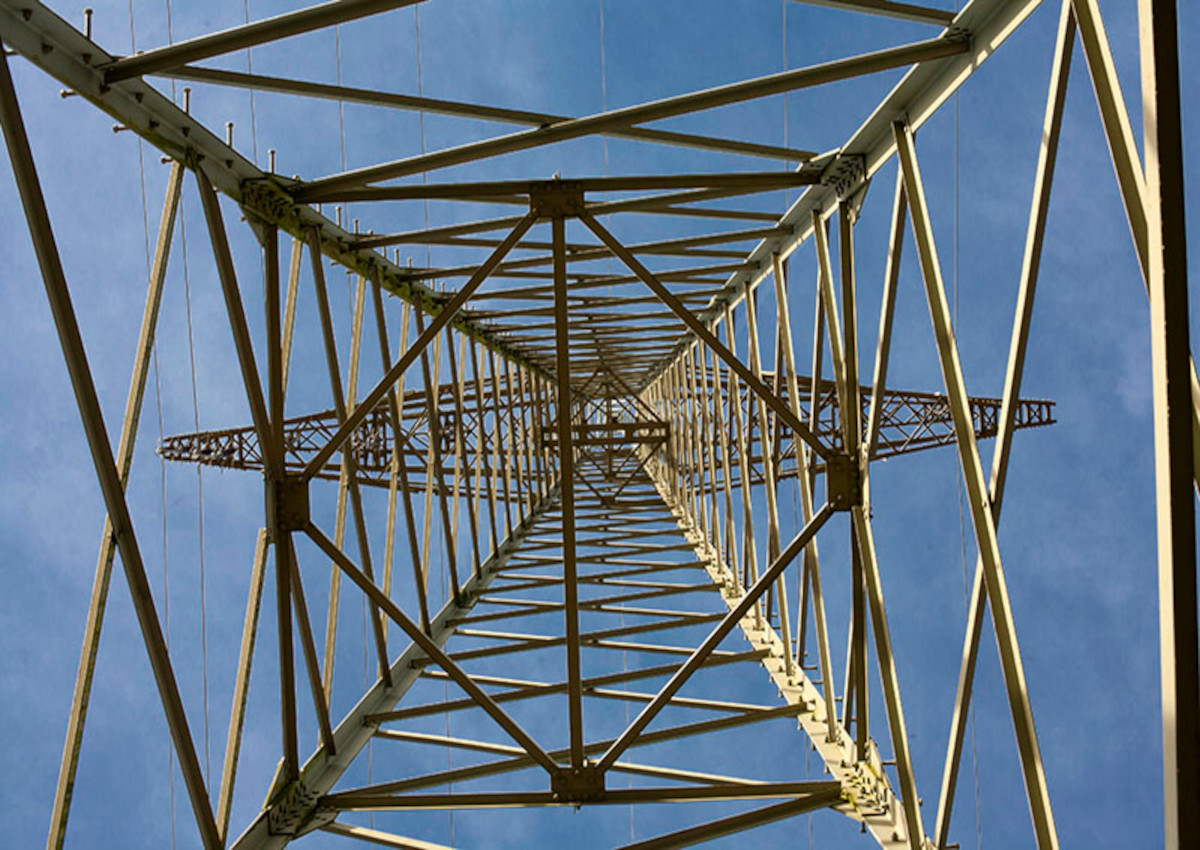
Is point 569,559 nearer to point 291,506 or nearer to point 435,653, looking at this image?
point 435,653

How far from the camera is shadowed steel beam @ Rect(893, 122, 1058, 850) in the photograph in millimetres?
6752

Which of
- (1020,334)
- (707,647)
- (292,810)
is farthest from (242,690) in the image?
(1020,334)

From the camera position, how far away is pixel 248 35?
7980 millimetres

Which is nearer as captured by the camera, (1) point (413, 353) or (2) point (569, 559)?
(2) point (569, 559)

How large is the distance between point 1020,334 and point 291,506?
735cm

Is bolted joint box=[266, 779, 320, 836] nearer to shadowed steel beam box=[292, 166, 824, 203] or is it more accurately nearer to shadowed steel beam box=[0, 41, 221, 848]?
shadowed steel beam box=[0, 41, 221, 848]

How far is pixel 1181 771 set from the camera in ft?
15.5

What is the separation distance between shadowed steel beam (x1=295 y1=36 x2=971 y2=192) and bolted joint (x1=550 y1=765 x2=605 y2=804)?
22.2 feet

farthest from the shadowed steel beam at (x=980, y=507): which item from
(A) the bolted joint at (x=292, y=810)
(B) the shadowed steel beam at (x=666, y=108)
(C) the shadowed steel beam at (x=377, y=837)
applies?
(A) the bolted joint at (x=292, y=810)

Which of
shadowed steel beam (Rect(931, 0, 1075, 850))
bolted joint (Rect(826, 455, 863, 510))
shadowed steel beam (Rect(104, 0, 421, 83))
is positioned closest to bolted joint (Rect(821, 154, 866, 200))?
bolted joint (Rect(826, 455, 863, 510))

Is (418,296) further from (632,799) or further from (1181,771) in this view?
(1181,771)

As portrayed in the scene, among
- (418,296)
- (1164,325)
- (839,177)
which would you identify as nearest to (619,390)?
(418,296)

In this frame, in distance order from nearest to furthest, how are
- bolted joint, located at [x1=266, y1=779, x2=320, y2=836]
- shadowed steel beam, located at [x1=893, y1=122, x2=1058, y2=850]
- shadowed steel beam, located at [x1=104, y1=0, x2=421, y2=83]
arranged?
shadowed steel beam, located at [x1=893, y1=122, x2=1058, y2=850], shadowed steel beam, located at [x1=104, y1=0, x2=421, y2=83], bolted joint, located at [x1=266, y1=779, x2=320, y2=836]

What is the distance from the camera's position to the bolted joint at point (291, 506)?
10000mm
